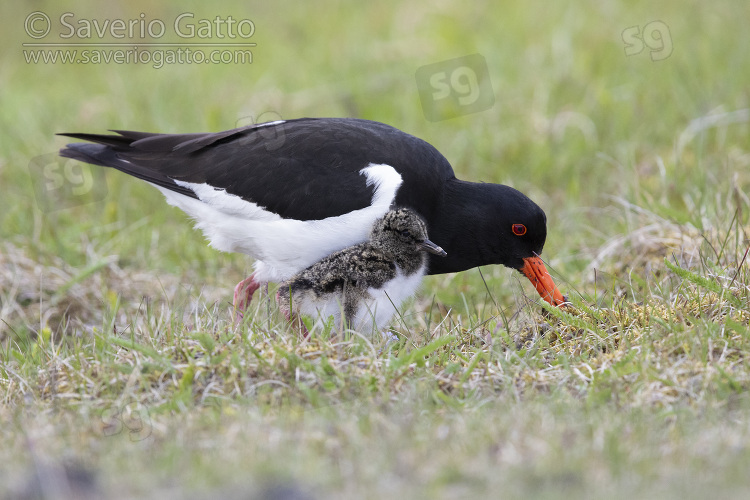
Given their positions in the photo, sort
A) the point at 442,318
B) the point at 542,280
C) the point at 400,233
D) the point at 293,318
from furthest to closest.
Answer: the point at 442,318 < the point at 542,280 < the point at 400,233 < the point at 293,318

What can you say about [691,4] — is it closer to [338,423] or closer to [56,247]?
[56,247]

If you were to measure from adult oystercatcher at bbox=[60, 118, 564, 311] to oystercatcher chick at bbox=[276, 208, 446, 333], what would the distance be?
0.48ft

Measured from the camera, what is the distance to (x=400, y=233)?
14.3 feet

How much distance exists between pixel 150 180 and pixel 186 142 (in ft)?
1.03

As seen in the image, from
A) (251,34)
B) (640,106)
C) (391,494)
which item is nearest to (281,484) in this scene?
(391,494)

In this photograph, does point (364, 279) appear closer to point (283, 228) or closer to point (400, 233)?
point (400, 233)

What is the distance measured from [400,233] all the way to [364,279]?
1.04 feet

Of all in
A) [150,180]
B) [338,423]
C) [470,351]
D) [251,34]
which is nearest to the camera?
[338,423]

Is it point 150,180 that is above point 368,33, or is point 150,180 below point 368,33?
below

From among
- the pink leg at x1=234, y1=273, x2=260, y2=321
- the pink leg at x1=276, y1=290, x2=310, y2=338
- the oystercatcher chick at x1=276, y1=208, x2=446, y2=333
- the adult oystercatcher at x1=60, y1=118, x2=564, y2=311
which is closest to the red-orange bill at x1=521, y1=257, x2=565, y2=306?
the adult oystercatcher at x1=60, y1=118, x2=564, y2=311

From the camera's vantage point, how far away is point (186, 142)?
5137 mm

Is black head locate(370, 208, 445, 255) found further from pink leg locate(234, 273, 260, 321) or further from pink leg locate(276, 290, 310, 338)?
pink leg locate(234, 273, 260, 321)

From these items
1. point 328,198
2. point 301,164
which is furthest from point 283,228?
point 301,164

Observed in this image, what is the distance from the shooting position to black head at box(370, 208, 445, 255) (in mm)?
4320
